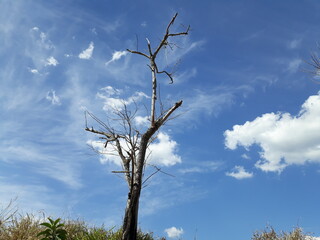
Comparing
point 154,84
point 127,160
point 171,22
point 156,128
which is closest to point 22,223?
point 127,160

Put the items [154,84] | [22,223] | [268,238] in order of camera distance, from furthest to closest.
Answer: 1. [154,84]
2. [268,238]
3. [22,223]

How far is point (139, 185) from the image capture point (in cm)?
1041

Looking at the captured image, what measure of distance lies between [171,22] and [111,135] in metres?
4.49

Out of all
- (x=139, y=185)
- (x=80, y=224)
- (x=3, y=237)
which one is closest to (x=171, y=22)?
(x=139, y=185)

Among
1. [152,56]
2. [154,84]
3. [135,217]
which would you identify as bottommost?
[135,217]

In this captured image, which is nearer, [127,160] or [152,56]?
[127,160]

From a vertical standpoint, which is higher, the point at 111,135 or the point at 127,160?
the point at 111,135

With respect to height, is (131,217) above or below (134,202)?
below

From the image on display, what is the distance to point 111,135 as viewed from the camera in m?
12.6

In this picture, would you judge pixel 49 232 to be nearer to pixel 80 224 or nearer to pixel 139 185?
pixel 139 185

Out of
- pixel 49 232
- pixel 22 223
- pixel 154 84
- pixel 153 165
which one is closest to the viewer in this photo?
pixel 49 232

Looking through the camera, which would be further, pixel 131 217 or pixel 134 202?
pixel 134 202

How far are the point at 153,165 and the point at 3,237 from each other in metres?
4.60

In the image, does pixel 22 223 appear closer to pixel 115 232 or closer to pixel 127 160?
pixel 115 232
